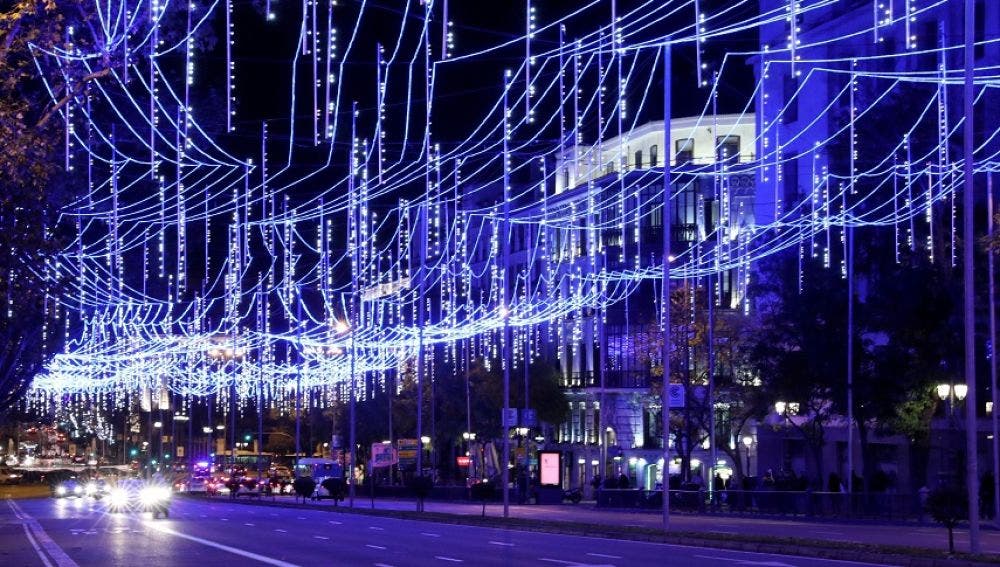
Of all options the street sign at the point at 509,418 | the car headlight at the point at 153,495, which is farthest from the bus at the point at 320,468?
the street sign at the point at 509,418

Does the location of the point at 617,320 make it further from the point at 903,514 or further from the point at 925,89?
→ the point at 903,514

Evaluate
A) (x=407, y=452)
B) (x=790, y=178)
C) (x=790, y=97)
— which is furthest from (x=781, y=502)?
(x=407, y=452)

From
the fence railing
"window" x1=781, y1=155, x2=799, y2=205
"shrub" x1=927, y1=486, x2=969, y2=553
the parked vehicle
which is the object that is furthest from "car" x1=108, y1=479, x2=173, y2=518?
"window" x1=781, y1=155, x2=799, y2=205

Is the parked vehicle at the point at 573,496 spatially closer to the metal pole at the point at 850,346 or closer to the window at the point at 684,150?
the metal pole at the point at 850,346

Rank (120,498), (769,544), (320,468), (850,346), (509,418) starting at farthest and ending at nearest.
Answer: (320,468) < (120,498) < (850,346) < (509,418) < (769,544)

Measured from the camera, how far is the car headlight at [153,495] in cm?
4944

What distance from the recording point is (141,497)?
51.3m

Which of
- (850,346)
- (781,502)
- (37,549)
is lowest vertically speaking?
(781,502)

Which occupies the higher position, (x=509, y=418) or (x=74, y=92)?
(x=74, y=92)

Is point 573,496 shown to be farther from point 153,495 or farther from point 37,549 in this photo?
point 37,549

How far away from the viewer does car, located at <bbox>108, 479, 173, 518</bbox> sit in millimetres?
49188

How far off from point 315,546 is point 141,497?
2222 centimetres

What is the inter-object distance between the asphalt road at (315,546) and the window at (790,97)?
32723 millimetres

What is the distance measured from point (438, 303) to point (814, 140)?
4599 centimetres
